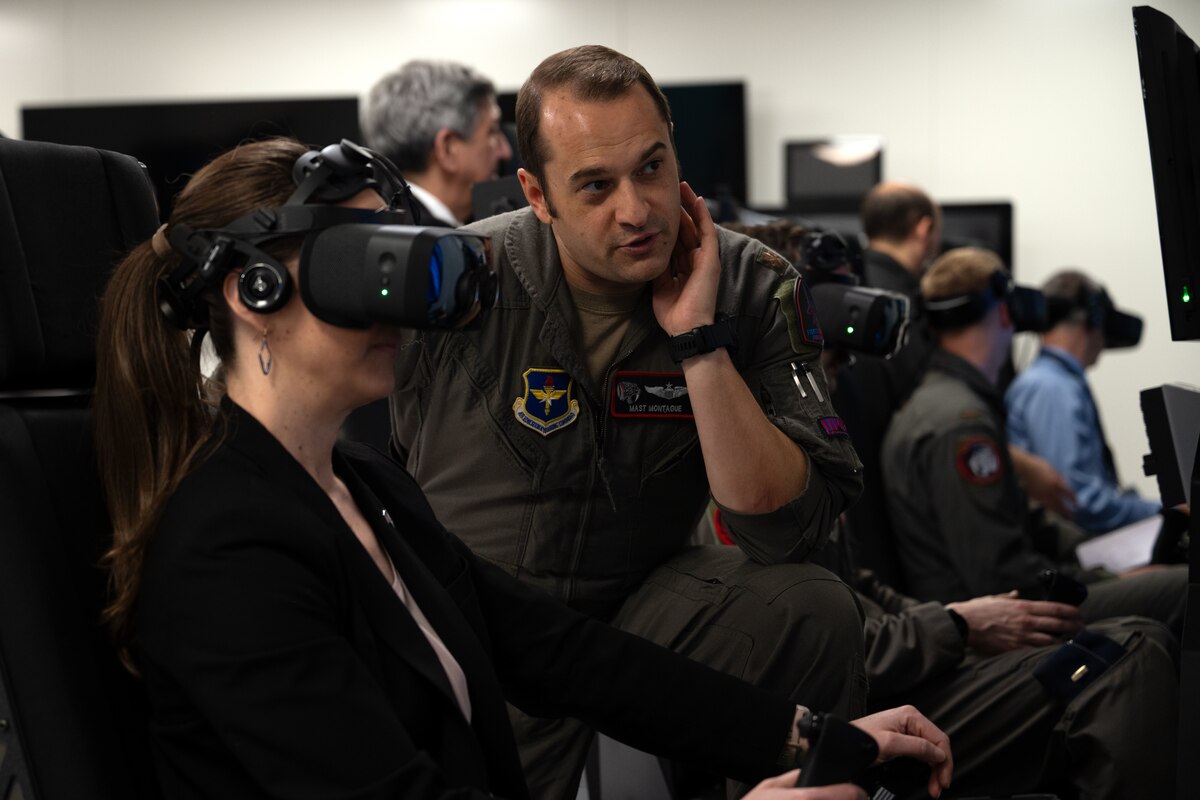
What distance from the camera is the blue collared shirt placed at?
4191 millimetres

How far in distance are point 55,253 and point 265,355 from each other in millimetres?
246

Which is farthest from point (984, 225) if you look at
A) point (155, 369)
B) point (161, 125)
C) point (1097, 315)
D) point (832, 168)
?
point (155, 369)

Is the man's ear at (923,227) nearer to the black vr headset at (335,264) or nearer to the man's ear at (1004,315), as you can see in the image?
the man's ear at (1004,315)

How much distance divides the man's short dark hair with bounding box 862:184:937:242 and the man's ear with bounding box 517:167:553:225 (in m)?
2.59

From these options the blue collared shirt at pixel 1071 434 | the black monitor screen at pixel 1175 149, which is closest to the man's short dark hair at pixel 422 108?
the blue collared shirt at pixel 1071 434

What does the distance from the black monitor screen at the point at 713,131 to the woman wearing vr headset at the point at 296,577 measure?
5.20 metres

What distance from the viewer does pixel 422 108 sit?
3447 mm

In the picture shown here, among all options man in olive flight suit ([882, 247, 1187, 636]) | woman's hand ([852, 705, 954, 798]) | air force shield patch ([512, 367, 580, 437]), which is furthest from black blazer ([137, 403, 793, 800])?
man in olive flight suit ([882, 247, 1187, 636])

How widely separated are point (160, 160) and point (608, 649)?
5716 mm

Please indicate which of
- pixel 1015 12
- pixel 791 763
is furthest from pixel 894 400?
pixel 1015 12

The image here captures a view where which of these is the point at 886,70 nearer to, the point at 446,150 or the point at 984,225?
the point at 984,225

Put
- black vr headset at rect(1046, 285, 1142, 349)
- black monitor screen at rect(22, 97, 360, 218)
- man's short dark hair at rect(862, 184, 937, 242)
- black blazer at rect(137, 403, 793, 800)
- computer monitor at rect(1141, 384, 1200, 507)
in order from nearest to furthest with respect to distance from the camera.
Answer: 1. black blazer at rect(137, 403, 793, 800)
2. computer monitor at rect(1141, 384, 1200, 507)
3. man's short dark hair at rect(862, 184, 937, 242)
4. black vr headset at rect(1046, 285, 1142, 349)
5. black monitor screen at rect(22, 97, 360, 218)

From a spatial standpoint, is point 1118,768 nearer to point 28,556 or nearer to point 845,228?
point 28,556

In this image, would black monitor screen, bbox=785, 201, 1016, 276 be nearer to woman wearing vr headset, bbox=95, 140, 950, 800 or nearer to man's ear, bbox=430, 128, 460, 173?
man's ear, bbox=430, 128, 460, 173
